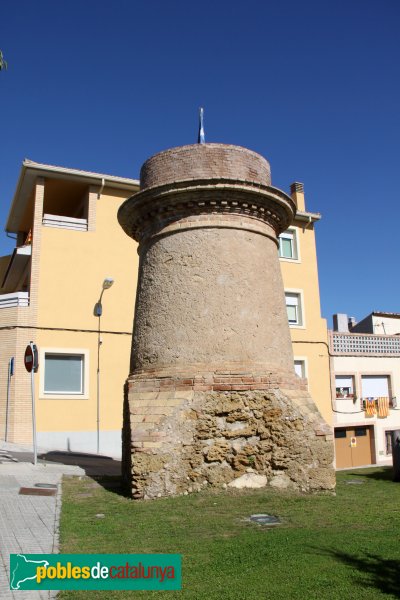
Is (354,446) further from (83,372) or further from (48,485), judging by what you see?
(48,485)

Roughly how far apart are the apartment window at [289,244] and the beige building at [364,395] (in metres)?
3.76

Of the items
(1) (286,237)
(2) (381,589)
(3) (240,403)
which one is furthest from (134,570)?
(1) (286,237)

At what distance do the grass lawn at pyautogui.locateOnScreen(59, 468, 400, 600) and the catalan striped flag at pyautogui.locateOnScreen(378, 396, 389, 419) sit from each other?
1773cm

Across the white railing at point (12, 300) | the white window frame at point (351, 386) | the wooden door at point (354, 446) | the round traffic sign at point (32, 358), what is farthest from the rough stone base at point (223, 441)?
the wooden door at point (354, 446)

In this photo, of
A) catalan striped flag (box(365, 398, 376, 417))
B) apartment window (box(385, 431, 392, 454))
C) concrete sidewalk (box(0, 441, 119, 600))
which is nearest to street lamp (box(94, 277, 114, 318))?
concrete sidewalk (box(0, 441, 119, 600))

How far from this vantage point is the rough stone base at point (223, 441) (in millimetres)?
7797

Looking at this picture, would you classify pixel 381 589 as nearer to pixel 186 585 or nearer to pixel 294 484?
pixel 186 585

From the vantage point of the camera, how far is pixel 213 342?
872 centimetres

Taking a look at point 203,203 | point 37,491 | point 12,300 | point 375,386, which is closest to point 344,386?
point 375,386

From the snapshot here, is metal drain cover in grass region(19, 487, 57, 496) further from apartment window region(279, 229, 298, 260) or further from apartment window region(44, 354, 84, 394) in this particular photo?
apartment window region(279, 229, 298, 260)

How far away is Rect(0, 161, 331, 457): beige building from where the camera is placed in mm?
17391

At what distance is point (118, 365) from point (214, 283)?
10.8m

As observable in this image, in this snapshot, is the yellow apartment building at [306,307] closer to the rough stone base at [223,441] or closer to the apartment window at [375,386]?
the apartment window at [375,386]

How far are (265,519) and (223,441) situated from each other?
5.72 feet
